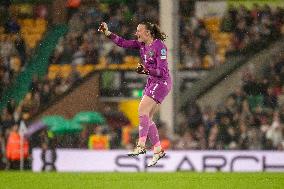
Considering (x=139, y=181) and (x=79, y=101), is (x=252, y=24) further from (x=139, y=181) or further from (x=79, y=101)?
(x=139, y=181)

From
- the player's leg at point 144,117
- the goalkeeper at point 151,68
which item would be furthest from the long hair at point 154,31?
the player's leg at point 144,117

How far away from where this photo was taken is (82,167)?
19359mm

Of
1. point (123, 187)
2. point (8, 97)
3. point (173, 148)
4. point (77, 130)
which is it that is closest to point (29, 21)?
point (8, 97)

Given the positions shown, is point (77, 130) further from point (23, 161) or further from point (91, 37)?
point (91, 37)

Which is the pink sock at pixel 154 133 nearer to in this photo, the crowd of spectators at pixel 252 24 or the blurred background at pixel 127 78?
the blurred background at pixel 127 78

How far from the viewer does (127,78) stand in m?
24.5

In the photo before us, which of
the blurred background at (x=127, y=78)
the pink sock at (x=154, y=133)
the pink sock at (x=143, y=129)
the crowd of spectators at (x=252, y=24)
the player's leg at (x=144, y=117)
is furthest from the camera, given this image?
the crowd of spectators at (x=252, y=24)

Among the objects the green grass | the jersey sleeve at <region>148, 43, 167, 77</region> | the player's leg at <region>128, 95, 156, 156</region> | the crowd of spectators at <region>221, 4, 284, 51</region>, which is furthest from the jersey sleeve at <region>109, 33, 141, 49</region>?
the crowd of spectators at <region>221, 4, 284, 51</region>

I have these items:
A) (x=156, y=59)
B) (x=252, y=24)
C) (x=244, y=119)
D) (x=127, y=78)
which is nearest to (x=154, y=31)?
(x=156, y=59)

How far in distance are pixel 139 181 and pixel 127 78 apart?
425 inches

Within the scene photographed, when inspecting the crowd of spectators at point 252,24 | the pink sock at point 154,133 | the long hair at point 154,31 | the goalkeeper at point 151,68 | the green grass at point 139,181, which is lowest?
the green grass at point 139,181

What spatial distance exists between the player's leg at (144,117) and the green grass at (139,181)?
82cm

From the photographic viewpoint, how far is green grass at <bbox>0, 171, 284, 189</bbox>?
1297 centimetres

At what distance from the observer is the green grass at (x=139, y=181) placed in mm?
12969
